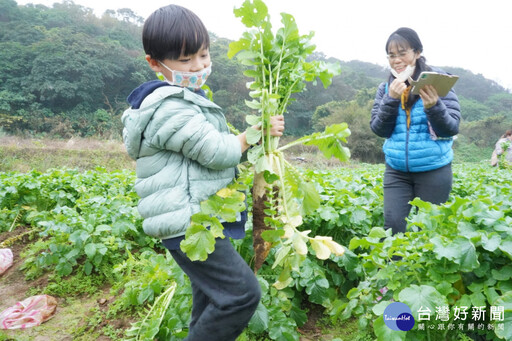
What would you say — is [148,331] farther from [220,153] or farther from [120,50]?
[120,50]

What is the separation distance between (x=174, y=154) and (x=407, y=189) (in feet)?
6.17

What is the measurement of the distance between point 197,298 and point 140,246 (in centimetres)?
182

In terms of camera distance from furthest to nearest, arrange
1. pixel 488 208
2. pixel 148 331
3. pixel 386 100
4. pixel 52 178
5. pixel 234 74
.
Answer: pixel 234 74, pixel 52 178, pixel 386 100, pixel 148 331, pixel 488 208

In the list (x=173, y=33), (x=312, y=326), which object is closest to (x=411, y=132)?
(x=312, y=326)

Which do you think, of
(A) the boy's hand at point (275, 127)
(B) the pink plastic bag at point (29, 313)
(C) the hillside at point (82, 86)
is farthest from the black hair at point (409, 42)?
(C) the hillside at point (82, 86)

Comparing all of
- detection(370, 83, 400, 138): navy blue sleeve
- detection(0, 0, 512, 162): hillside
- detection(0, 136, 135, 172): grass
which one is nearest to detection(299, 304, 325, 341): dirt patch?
detection(370, 83, 400, 138): navy blue sleeve

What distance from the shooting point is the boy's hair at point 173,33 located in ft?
4.72

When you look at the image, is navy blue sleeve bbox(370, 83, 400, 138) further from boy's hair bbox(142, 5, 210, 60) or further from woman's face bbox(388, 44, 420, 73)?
boy's hair bbox(142, 5, 210, 60)

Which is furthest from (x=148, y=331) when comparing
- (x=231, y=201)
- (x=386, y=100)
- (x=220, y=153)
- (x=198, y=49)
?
(x=386, y=100)

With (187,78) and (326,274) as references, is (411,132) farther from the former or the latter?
(187,78)

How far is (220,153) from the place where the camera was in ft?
4.57

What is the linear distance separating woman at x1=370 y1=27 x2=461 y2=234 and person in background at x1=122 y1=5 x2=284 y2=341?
1.47 metres

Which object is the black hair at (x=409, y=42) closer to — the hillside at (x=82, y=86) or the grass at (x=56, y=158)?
the grass at (x=56, y=158)

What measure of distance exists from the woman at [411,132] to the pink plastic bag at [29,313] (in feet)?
8.53
